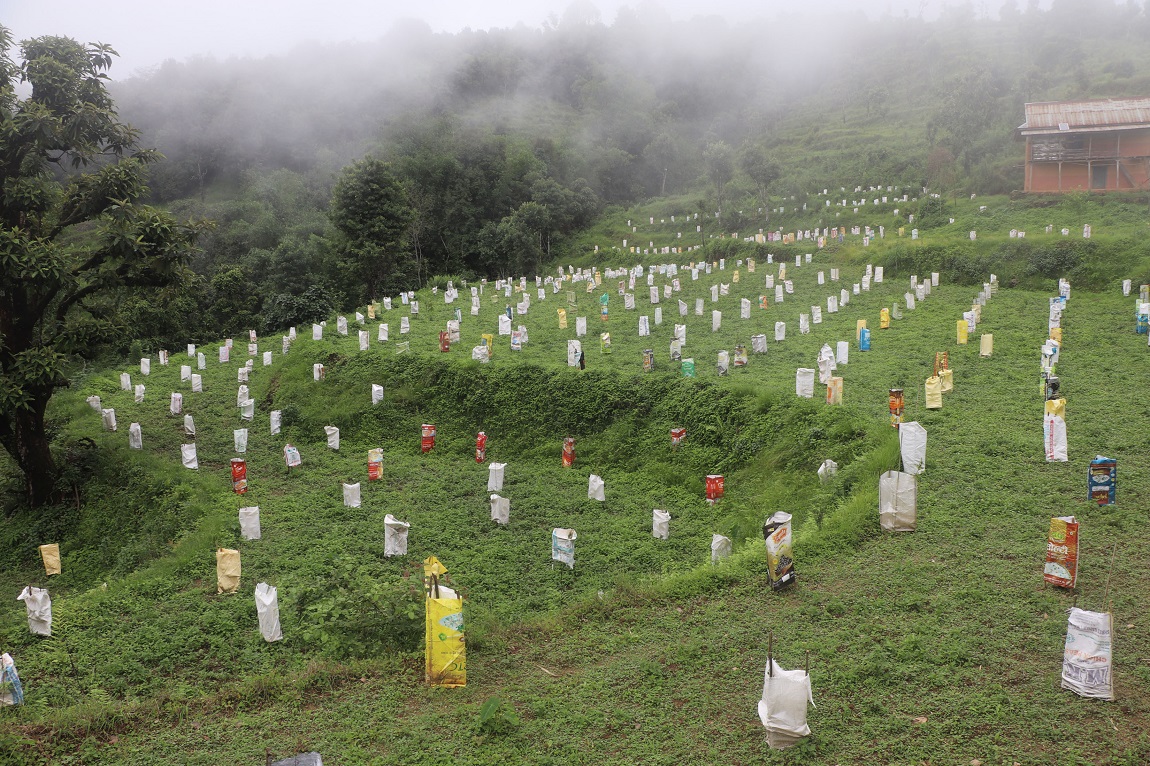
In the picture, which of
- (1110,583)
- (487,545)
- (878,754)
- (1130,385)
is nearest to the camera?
(878,754)

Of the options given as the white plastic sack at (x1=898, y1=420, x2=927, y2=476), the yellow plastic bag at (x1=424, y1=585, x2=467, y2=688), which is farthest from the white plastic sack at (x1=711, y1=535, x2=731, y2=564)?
the yellow plastic bag at (x1=424, y1=585, x2=467, y2=688)

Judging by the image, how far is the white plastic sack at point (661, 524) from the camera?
12555 mm

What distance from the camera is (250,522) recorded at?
43.3ft

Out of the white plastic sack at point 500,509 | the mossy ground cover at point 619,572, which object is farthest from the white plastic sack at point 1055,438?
the white plastic sack at point 500,509

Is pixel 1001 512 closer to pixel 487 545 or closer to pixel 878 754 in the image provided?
pixel 878 754

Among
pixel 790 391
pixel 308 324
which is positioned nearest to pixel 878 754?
pixel 790 391

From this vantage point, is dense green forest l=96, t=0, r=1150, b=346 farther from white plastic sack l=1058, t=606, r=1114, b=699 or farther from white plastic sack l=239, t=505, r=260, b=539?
white plastic sack l=1058, t=606, r=1114, b=699

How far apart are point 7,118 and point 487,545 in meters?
13.0

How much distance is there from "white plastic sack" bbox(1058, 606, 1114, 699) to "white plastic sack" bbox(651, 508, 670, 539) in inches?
249

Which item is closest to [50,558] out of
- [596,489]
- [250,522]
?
[250,522]

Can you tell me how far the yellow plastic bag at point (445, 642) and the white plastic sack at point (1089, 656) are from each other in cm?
548

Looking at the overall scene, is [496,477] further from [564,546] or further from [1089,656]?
[1089,656]

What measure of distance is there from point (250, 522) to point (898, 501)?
999cm

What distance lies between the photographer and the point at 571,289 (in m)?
32.2
